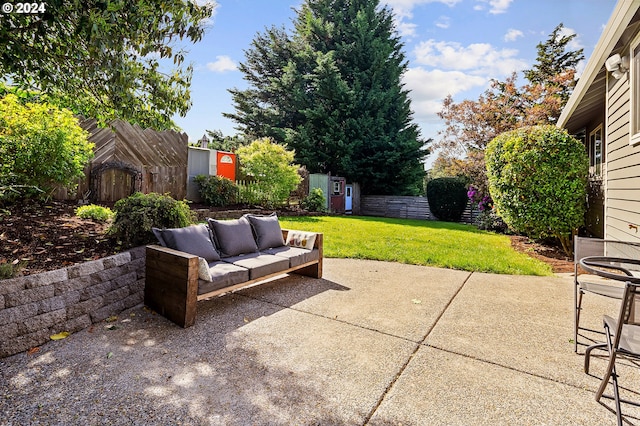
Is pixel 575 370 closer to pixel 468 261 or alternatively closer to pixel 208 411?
pixel 208 411

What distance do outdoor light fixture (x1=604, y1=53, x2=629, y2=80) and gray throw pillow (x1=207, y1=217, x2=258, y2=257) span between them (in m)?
5.09

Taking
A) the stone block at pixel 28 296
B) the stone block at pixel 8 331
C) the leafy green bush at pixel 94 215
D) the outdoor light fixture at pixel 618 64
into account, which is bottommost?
the stone block at pixel 8 331

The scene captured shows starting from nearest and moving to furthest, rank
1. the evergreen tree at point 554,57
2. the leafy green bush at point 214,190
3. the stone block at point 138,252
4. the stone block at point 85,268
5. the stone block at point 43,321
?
the stone block at point 43,321
the stone block at point 85,268
the stone block at point 138,252
the leafy green bush at point 214,190
the evergreen tree at point 554,57

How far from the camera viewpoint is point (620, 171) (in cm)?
450

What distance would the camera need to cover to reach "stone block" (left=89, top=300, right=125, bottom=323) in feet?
9.55

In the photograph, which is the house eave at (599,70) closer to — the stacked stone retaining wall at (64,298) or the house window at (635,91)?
the house window at (635,91)

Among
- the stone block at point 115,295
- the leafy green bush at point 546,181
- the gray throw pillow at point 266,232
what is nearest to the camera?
the stone block at point 115,295

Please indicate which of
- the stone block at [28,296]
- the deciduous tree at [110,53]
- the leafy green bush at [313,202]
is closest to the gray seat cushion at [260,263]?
the stone block at [28,296]

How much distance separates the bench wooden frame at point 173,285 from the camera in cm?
284

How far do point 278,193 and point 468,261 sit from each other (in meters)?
7.86

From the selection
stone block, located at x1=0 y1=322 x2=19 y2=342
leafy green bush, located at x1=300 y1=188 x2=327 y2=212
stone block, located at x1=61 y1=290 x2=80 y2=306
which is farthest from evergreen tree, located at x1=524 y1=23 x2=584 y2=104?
stone block, located at x1=0 y1=322 x2=19 y2=342

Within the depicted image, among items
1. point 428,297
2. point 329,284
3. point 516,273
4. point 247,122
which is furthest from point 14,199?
point 247,122

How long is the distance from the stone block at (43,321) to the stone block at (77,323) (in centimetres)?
5

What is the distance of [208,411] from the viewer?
1.79 m
